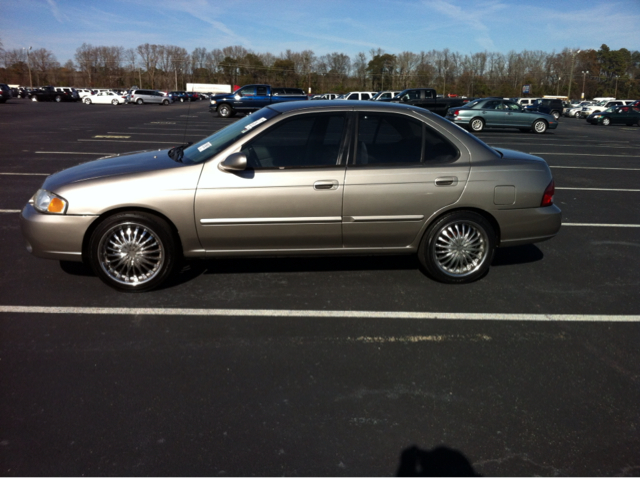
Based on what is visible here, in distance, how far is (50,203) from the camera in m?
4.61

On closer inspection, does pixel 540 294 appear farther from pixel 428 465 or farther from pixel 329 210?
pixel 428 465

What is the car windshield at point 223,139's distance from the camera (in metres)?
4.89

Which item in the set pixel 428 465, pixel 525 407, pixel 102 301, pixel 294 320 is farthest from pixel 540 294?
pixel 102 301

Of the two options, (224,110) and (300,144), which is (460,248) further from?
(224,110)

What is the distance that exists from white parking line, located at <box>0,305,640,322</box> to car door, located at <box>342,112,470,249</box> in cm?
83

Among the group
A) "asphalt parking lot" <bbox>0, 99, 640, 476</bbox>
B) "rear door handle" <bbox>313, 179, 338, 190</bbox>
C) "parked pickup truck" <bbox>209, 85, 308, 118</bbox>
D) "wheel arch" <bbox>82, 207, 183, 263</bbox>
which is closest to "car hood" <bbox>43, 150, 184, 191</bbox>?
"wheel arch" <bbox>82, 207, 183, 263</bbox>

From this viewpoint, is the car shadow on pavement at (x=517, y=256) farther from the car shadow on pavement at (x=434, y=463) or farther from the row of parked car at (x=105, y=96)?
the row of parked car at (x=105, y=96)

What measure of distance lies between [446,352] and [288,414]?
1365mm

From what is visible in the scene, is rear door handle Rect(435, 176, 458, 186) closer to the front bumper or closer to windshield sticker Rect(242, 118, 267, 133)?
windshield sticker Rect(242, 118, 267, 133)

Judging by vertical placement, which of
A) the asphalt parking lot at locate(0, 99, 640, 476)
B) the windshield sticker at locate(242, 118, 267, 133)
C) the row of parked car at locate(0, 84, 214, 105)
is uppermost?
the row of parked car at locate(0, 84, 214, 105)

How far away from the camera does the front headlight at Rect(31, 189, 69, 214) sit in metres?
4.57

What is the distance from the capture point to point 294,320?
14.1ft

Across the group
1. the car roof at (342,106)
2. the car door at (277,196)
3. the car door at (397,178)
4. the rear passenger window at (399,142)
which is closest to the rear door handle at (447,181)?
the car door at (397,178)

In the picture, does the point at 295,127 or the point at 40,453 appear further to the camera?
the point at 295,127
